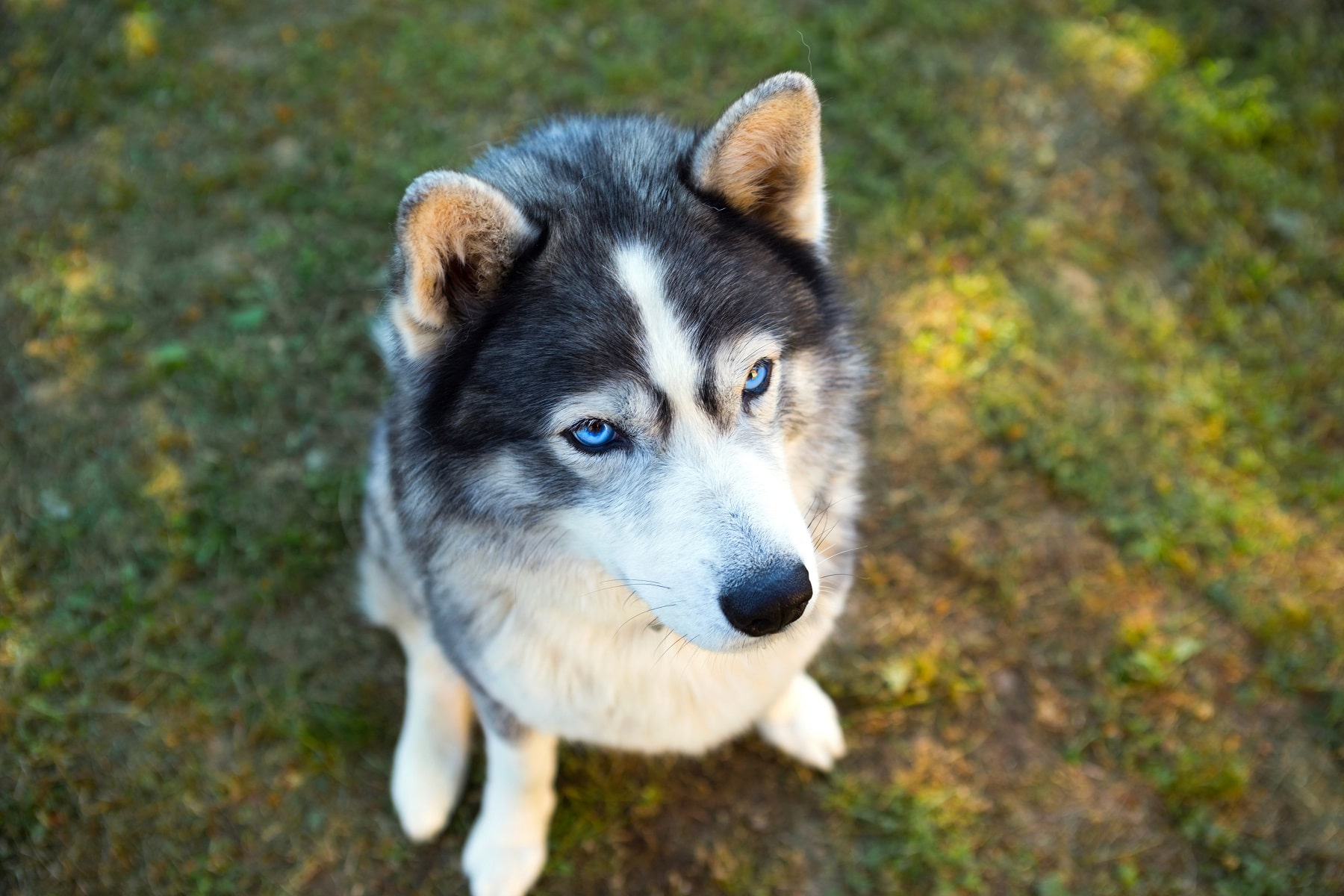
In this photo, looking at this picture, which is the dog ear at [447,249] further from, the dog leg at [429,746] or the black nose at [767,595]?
the dog leg at [429,746]

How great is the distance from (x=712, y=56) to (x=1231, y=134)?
115 inches

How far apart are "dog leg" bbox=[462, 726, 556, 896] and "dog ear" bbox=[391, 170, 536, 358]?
1.62 m

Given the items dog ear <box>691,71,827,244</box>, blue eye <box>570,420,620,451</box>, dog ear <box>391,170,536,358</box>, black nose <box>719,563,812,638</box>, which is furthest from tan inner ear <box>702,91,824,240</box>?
black nose <box>719,563,812,638</box>

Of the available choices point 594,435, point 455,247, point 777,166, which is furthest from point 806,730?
point 455,247

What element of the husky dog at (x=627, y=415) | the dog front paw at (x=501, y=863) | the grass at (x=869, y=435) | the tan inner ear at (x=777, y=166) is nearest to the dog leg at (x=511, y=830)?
the dog front paw at (x=501, y=863)

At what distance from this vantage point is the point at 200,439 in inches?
171

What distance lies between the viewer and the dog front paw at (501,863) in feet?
11.0

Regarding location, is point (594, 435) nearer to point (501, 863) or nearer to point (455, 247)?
point (455, 247)

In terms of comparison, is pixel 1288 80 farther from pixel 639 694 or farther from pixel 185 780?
pixel 185 780

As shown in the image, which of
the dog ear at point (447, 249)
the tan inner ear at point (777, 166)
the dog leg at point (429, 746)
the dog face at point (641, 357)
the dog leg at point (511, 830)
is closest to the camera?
the dog ear at point (447, 249)

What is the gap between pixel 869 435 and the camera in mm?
4277

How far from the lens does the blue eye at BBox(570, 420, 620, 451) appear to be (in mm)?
2271

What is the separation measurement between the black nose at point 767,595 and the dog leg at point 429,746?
5.75 ft

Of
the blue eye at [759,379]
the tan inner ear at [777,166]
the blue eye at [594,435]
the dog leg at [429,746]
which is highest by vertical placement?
the tan inner ear at [777,166]
